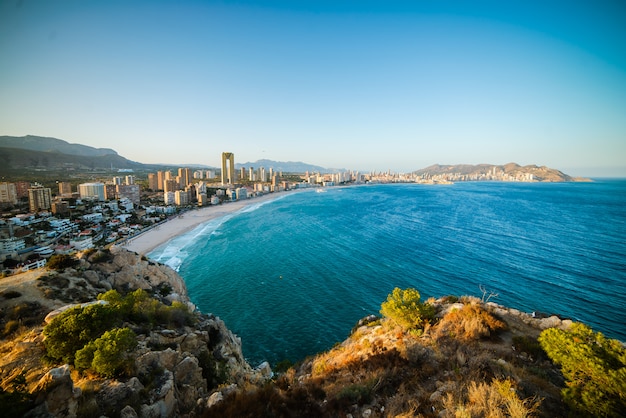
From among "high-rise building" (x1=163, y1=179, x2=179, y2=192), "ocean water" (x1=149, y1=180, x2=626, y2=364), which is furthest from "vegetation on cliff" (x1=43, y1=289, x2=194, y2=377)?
"high-rise building" (x1=163, y1=179, x2=179, y2=192)

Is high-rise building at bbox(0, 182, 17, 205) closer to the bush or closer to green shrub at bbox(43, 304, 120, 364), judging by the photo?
green shrub at bbox(43, 304, 120, 364)

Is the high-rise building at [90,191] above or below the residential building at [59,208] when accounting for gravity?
above

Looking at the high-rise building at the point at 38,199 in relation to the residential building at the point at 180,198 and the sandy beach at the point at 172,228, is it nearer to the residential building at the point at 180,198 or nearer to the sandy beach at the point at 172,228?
the sandy beach at the point at 172,228

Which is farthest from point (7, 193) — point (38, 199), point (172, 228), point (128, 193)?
point (172, 228)

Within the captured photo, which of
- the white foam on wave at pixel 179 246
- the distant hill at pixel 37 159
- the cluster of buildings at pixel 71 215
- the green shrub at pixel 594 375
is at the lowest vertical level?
the white foam on wave at pixel 179 246

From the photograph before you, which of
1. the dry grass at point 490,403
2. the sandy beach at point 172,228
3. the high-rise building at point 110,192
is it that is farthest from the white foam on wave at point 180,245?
the high-rise building at point 110,192

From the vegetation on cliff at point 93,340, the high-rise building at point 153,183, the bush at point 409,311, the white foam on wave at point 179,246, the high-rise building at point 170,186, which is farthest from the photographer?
the high-rise building at point 153,183

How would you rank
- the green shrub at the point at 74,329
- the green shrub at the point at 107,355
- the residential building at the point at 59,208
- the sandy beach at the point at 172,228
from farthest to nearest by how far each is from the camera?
the residential building at the point at 59,208, the sandy beach at the point at 172,228, the green shrub at the point at 74,329, the green shrub at the point at 107,355
